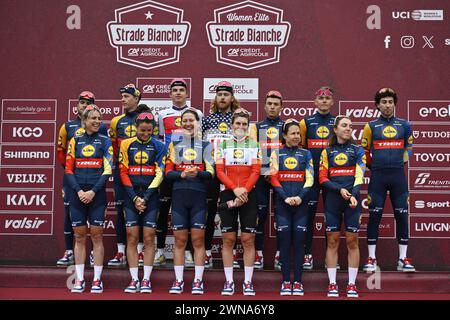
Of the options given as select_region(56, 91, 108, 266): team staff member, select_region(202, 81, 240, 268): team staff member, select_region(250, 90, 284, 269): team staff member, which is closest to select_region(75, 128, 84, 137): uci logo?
select_region(56, 91, 108, 266): team staff member

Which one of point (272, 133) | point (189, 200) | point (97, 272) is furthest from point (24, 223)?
point (272, 133)

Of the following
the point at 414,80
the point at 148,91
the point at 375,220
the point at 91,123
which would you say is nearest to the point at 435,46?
the point at 414,80

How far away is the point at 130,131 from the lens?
4922 millimetres

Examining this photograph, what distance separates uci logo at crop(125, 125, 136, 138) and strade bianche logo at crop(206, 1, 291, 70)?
1302 mm

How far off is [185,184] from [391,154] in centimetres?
184

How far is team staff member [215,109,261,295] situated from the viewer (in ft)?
14.0

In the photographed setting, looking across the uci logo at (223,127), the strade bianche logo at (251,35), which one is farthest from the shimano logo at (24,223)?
the strade bianche logo at (251,35)

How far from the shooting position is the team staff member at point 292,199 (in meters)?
4.29

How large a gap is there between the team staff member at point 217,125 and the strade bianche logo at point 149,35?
118 centimetres

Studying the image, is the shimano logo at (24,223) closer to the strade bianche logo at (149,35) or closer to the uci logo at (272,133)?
the strade bianche logo at (149,35)

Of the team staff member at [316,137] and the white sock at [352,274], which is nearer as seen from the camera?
the white sock at [352,274]

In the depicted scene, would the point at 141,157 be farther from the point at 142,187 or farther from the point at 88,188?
the point at 88,188

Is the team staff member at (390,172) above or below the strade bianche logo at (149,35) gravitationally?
below

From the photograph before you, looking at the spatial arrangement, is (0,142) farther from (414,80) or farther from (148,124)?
(414,80)
